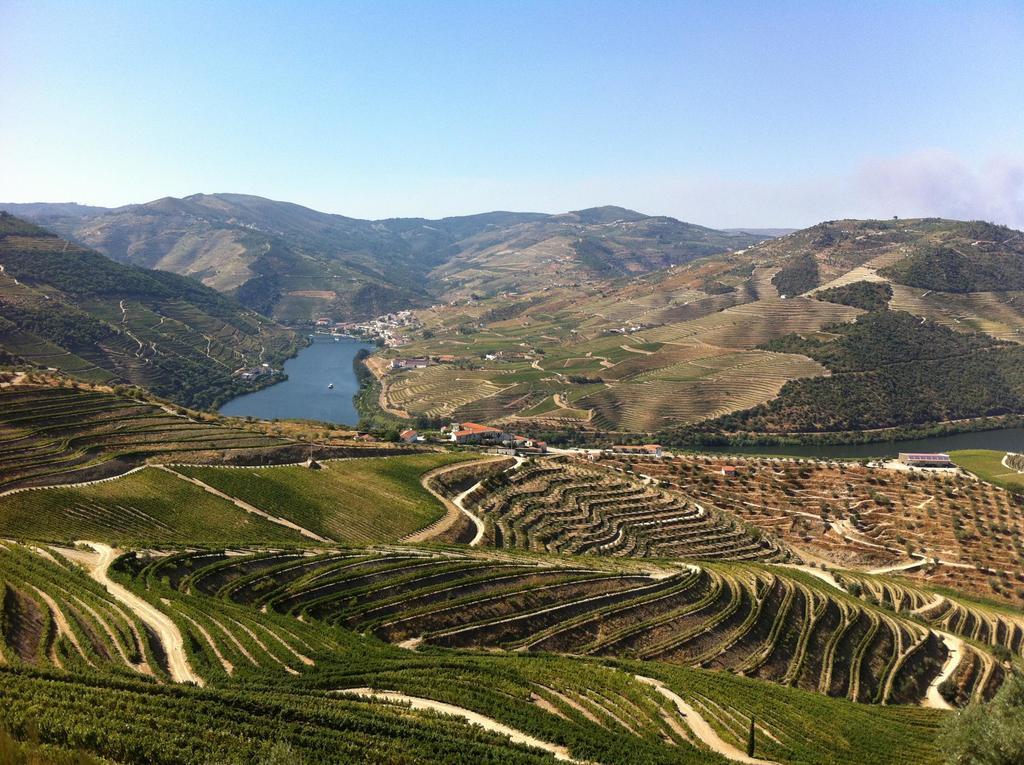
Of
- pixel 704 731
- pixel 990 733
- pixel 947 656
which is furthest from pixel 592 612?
pixel 947 656

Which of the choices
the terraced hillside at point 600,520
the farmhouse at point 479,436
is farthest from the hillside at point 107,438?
the farmhouse at point 479,436

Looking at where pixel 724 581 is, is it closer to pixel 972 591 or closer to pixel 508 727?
pixel 508 727

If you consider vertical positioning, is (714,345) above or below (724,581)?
above

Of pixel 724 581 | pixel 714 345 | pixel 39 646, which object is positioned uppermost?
pixel 714 345

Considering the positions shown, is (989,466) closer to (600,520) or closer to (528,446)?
(600,520)

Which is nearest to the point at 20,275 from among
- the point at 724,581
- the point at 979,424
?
the point at 724,581

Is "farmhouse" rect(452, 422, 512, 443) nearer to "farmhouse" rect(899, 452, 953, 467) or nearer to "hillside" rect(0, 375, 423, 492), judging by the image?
"hillside" rect(0, 375, 423, 492)
